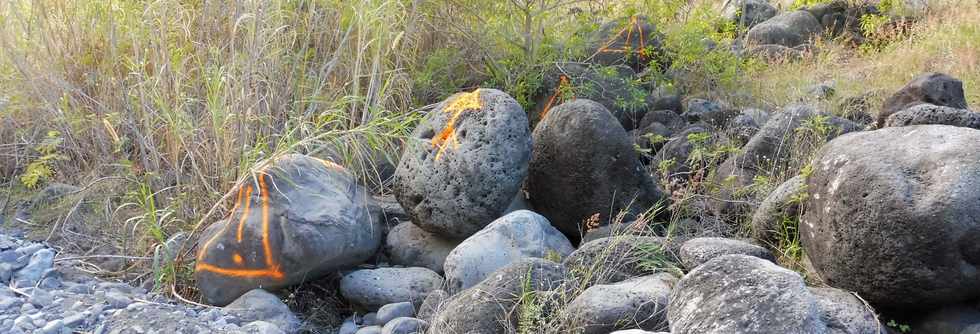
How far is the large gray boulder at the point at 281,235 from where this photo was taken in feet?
14.4

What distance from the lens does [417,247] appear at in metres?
→ 4.97

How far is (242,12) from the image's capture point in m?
5.17

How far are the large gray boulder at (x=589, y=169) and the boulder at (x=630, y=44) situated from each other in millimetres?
1987

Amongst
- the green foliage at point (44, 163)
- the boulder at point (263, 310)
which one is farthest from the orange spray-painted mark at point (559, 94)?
the green foliage at point (44, 163)

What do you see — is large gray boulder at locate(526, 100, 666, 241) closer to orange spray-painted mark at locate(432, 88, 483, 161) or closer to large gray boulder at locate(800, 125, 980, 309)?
orange spray-painted mark at locate(432, 88, 483, 161)

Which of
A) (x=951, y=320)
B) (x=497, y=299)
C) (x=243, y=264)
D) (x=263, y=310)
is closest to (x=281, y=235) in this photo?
(x=243, y=264)

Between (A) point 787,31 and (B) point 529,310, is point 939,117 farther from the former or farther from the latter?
(A) point 787,31

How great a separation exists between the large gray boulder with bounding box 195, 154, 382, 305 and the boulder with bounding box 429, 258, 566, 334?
87cm

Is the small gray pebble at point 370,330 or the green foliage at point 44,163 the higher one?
the green foliage at point 44,163

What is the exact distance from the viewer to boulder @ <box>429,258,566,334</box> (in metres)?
3.64

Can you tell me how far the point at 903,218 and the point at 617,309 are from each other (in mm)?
1084

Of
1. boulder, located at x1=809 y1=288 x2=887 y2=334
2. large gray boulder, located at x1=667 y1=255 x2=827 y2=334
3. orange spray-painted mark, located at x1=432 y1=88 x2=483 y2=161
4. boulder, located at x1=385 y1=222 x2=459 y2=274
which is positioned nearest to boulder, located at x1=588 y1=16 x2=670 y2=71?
orange spray-painted mark, located at x1=432 y1=88 x2=483 y2=161

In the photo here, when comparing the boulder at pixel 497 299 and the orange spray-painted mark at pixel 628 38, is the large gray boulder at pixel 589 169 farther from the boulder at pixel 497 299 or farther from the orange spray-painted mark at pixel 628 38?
the orange spray-painted mark at pixel 628 38

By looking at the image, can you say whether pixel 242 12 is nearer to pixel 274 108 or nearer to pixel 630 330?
pixel 274 108
